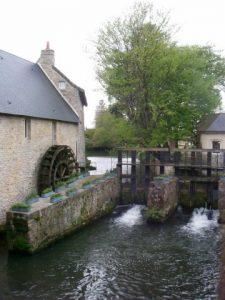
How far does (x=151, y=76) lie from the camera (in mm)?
22391

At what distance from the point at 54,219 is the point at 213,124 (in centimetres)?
1513

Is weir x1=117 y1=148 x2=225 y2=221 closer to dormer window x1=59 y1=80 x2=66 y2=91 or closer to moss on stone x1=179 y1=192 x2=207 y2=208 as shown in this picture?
moss on stone x1=179 y1=192 x2=207 y2=208

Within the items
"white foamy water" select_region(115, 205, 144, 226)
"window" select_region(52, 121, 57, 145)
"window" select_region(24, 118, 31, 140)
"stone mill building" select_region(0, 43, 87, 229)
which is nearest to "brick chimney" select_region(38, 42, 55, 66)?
"stone mill building" select_region(0, 43, 87, 229)

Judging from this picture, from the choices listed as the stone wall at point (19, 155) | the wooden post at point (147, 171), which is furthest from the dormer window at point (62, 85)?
the wooden post at point (147, 171)

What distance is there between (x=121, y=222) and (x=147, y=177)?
448 cm

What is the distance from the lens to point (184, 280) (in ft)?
32.0

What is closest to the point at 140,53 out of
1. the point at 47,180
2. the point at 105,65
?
the point at 105,65

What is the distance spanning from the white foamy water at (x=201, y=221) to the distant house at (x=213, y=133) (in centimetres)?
719

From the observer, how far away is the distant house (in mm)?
23719

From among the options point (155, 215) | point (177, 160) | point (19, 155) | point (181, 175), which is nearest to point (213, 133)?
point (181, 175)

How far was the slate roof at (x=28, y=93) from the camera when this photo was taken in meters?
14.9

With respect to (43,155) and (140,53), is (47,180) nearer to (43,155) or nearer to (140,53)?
(43,155)

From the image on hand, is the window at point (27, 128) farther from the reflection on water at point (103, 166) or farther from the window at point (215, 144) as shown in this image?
the window at point (215, 144)

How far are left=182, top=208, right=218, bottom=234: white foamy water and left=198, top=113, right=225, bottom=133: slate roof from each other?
7487 mm
